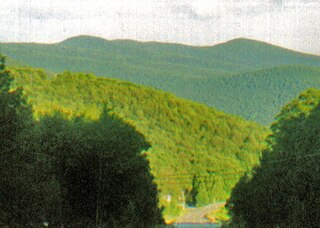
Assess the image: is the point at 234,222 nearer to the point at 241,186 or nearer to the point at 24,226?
the point at 241,186

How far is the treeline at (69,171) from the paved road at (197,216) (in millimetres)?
55190

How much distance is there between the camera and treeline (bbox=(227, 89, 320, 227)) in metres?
43.2

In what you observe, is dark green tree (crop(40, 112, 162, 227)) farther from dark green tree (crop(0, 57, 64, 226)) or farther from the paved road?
the paved road

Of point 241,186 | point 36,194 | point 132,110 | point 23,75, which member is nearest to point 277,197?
point 36,194

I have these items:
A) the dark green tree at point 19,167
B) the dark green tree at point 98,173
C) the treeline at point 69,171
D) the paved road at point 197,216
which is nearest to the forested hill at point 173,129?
the paved road at point 197,216

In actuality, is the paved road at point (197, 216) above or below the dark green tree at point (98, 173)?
below

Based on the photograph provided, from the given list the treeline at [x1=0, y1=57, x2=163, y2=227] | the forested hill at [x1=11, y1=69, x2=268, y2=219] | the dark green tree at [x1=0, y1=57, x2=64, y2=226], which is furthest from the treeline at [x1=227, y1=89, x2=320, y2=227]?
the forested hill at [x1=11, y1=69, x2=268, y2=219]

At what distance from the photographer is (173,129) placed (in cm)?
14938

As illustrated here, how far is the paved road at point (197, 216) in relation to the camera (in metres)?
114

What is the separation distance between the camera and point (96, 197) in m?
49.1

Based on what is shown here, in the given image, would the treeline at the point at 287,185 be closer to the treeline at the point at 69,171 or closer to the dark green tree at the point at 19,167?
the treeline at the point at 69,171

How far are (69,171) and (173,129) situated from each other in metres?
101

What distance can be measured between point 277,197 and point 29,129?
1486 centimetres

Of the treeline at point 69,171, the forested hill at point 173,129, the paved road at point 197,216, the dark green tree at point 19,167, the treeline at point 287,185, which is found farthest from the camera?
the forested hill at point 173,129
